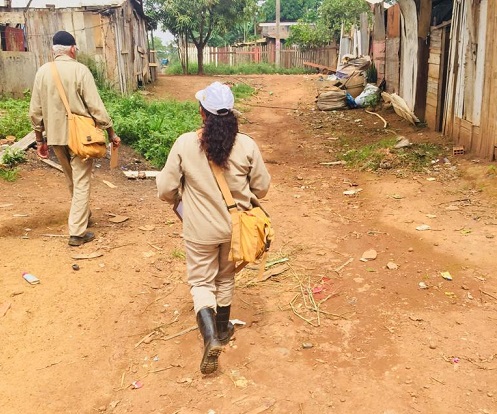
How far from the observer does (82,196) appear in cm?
502

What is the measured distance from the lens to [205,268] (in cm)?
323

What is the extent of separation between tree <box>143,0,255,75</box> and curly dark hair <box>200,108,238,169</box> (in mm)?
23483

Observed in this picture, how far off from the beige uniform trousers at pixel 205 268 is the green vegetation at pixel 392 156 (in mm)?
5140

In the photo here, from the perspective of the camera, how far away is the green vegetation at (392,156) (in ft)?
25.9

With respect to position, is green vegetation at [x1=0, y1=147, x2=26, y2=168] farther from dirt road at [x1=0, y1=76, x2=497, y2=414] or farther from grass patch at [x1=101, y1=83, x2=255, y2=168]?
grass patch at [x1=101, y1=83, x2=255, y2=168]

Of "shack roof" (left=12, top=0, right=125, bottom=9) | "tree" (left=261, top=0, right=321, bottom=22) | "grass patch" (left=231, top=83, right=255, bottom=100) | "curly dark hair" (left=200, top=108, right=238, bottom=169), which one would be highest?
"tree" (left=261, top=0, right=321, bottom=22)

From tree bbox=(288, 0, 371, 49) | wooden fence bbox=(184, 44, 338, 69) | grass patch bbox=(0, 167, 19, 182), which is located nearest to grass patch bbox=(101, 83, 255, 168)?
grass patch bbox=(0, 167, 19, 182)

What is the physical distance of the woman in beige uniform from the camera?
2965 millimetres

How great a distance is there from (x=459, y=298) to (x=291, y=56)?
29.7 m

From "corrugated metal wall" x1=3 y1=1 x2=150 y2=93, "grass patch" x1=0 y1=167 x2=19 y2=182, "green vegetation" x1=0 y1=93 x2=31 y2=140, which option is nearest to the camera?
"grass patch" x1=0 y1=167 x2=19 y2=182

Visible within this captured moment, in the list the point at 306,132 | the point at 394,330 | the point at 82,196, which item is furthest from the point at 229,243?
the point at 306,132

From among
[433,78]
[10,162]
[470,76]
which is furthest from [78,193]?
[433,78]

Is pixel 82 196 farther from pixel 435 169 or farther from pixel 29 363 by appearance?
pixel 435 169

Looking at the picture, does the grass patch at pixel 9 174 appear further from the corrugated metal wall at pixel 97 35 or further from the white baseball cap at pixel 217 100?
the corrugated metal wall at pixel 97 35
